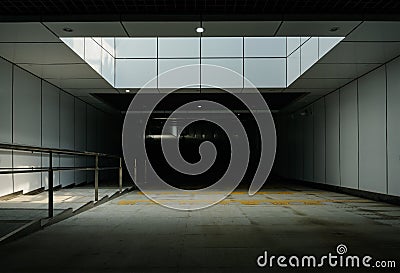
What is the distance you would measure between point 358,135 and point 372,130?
3.15 feet

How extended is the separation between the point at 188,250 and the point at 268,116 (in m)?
20.6

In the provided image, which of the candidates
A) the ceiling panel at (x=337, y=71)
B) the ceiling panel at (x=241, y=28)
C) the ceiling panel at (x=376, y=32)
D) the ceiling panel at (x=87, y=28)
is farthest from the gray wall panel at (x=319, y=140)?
the ceiling panel at (x=87, y=28)

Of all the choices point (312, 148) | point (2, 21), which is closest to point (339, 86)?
point (312, 148)

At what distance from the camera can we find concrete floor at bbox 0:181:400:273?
4.18 metres

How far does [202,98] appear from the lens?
18953mm

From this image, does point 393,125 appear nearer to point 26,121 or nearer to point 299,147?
point 26,121

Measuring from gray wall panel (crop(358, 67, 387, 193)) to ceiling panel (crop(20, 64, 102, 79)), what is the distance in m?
6.88

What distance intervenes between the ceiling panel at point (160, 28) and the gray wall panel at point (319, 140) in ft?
30.0

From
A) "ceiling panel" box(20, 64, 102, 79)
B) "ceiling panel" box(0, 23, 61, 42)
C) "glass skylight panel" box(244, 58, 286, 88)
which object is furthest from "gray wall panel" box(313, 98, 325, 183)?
"ceiling panel" box(0, 23, 61, 42)

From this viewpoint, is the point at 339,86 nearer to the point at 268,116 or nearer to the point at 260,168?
the point at 268,116
